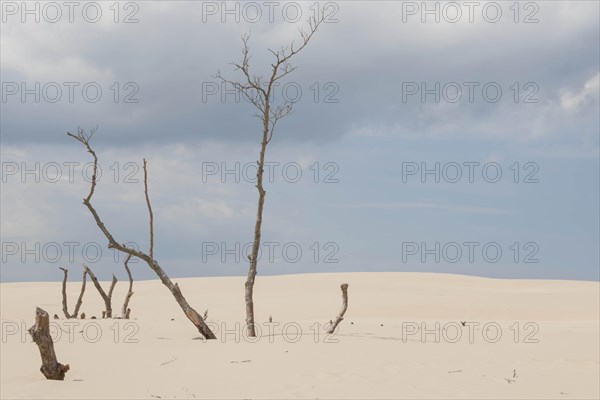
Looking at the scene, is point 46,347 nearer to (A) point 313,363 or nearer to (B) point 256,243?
(A) point 313,363

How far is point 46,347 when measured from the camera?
1234 centimetres

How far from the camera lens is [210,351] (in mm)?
15391

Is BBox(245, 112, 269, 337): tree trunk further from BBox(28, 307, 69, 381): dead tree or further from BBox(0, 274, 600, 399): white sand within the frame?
BBox(28, 307, 69, 381): dead tree

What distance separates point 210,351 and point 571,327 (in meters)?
13.4

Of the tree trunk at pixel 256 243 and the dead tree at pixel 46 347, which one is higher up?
the tree trunk at pixel 256 243

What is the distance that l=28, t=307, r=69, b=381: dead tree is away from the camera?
12.3 m

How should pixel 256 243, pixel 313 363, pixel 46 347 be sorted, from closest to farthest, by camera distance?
pixel 46 347 → pixel 313 363 → pixel 256 243

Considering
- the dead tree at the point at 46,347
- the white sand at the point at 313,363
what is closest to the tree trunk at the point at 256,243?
the white sand at the point at 313,363

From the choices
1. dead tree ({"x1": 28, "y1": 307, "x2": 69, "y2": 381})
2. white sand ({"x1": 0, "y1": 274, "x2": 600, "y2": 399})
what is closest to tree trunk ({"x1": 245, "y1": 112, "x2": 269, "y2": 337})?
white sand ({"x1": 0, "y1": 274, "x2": 600, "y2": 399})

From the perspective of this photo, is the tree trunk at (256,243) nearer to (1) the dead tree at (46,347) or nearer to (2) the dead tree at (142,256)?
(2) the dead tree at (142,256)

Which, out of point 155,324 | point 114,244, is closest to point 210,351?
point 114,244

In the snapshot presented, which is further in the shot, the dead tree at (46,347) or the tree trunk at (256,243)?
the tree trunk at (256,243)

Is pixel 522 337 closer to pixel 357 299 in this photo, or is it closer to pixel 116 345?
pixel 116 345

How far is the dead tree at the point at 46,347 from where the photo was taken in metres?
12.3
